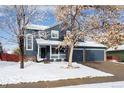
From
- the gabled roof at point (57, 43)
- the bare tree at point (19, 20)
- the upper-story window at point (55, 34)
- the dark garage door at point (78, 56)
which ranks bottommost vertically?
the dark garage door at point (78, 56)

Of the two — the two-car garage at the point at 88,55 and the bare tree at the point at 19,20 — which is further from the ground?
the bare tree at the point at 19,20

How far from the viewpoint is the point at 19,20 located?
25.1 feet

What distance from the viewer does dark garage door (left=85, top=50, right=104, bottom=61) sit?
8.21 metres

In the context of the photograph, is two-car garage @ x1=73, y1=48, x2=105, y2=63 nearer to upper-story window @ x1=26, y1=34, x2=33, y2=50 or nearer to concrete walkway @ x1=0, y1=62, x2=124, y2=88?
concrete walkway @ x1=0, y1=62, x2=124, y2=88

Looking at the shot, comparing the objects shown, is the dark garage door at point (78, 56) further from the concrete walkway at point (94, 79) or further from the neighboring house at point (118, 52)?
the neighboring house at point (118, 52)

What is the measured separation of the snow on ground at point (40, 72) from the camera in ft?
23.8

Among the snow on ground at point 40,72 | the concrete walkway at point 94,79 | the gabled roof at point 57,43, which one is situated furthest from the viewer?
the gabled roof at point 57,43

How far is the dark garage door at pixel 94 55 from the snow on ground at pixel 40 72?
454 mm

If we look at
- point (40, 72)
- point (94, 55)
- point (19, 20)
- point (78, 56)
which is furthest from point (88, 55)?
point (19, 20)

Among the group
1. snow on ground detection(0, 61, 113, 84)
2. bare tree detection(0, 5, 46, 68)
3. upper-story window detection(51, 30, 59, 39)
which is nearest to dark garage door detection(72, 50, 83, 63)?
snow on ground detection(0, 61, 113, 84)

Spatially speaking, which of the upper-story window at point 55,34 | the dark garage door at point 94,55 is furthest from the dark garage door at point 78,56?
the upper-story window at point 55,34
